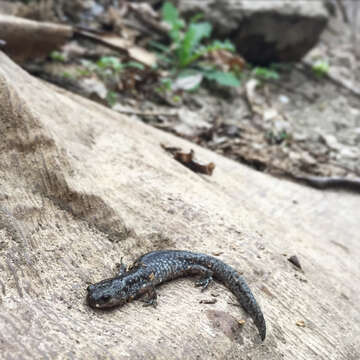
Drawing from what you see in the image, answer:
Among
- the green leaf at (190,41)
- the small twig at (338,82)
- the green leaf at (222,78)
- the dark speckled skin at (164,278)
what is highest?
the green leaf at (190,41)

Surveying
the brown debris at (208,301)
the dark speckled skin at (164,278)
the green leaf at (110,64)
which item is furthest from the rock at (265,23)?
the brown debris at (208,301)

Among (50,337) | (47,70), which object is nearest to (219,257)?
(50,337)

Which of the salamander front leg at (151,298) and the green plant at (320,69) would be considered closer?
the salamander front leg at (151,298)

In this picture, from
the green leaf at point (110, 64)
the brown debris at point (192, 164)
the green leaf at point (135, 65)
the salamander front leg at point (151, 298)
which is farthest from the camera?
the green leaf at point (135, 65)

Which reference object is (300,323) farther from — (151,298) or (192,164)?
(192,164)

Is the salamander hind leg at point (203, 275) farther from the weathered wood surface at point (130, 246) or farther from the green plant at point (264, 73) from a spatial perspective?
the green plant at point (264, 73)

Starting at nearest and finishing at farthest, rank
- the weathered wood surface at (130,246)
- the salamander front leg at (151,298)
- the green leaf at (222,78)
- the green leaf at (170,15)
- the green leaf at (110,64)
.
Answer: the weathered wood surface at (130,246) < the salamander front leg at (151,298) < the green leaf at (110,64) < the green leaf at (222,78) < the green leaf at (170,15)

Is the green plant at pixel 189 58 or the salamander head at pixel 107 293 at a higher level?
the green plant at pixel 189 58

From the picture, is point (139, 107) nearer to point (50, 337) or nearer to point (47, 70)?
point (47, 70)

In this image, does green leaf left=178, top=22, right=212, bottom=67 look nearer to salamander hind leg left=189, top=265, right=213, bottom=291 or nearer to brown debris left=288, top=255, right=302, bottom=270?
brown debris left=288, top=255, right=302, bottom=270
